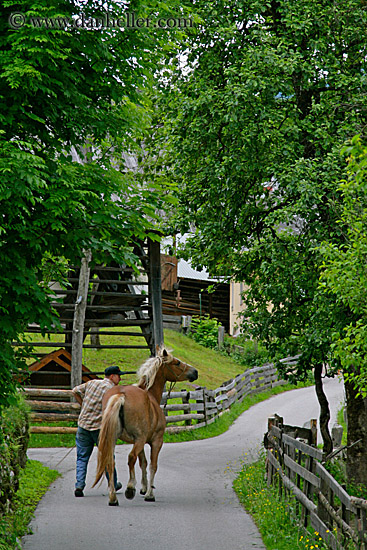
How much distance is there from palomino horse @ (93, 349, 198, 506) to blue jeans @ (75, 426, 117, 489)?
0.69 meters

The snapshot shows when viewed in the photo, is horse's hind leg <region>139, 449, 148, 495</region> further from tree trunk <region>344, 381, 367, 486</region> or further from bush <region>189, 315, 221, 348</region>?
bush <region>189, 315, 221, 348</region>

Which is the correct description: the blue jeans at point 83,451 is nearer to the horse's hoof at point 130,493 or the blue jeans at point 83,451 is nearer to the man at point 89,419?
the man at point 89,419

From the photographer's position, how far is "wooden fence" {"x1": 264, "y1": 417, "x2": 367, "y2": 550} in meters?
6.95

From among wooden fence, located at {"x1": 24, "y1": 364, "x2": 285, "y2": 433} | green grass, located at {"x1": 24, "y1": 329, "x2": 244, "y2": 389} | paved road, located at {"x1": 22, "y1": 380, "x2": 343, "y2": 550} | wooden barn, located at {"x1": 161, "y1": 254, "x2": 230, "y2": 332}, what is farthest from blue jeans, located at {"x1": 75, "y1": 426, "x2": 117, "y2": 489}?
wooden barn, located at {"x1": 161, "y1": 254, "x2": 230, "y2": 332}

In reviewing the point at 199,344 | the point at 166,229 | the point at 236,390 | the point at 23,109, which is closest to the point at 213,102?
the point at 166,229

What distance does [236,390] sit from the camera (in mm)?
27891

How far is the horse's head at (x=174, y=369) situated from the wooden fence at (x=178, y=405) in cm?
155

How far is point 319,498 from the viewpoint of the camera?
8.46m

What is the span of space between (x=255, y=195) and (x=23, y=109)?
9012 mm

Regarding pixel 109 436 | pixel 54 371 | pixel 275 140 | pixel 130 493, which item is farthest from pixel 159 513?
pixel 54 371

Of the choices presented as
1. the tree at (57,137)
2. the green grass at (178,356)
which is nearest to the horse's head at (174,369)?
the tree at (57,137)

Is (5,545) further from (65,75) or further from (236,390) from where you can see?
(236,390)

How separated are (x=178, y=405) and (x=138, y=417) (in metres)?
10.1

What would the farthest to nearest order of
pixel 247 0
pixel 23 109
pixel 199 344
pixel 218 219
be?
pixel 199 344
pixel 218 219
pixel 247 0
pixel 23 109
